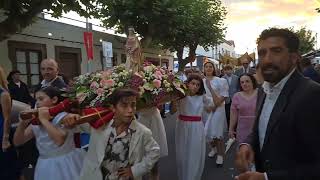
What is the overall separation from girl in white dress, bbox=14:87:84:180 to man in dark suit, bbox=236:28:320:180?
1.96 metres

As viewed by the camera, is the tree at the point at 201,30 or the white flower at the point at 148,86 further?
the tree at the point at 201,30

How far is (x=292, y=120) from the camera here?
2.31 meters

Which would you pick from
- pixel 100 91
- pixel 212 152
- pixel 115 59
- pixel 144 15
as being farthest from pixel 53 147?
pixel 115 59

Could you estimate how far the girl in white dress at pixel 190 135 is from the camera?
22.0 feet

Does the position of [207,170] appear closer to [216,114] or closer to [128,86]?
[216,114]

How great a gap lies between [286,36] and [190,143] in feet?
14.3

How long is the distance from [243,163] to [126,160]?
149cm

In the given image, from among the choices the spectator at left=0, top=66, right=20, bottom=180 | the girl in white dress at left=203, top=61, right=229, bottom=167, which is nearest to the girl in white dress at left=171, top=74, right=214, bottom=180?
the girl in white dress at left=203, top=61, right=229, bottom=167

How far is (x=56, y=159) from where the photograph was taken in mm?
4133

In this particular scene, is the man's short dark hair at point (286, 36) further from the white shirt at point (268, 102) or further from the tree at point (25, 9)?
the tree at point (25, 9)

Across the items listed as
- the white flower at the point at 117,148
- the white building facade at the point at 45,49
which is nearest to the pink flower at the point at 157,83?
the white flower at the point at 117,148

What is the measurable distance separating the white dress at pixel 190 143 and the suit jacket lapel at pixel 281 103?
14.1 feet

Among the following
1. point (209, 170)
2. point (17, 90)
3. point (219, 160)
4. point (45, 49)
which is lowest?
point (209, 170)

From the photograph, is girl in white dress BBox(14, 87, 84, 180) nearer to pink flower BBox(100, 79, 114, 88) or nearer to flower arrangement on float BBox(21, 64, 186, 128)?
flower arrangement on float BBox(21, 64, 186, 128)
